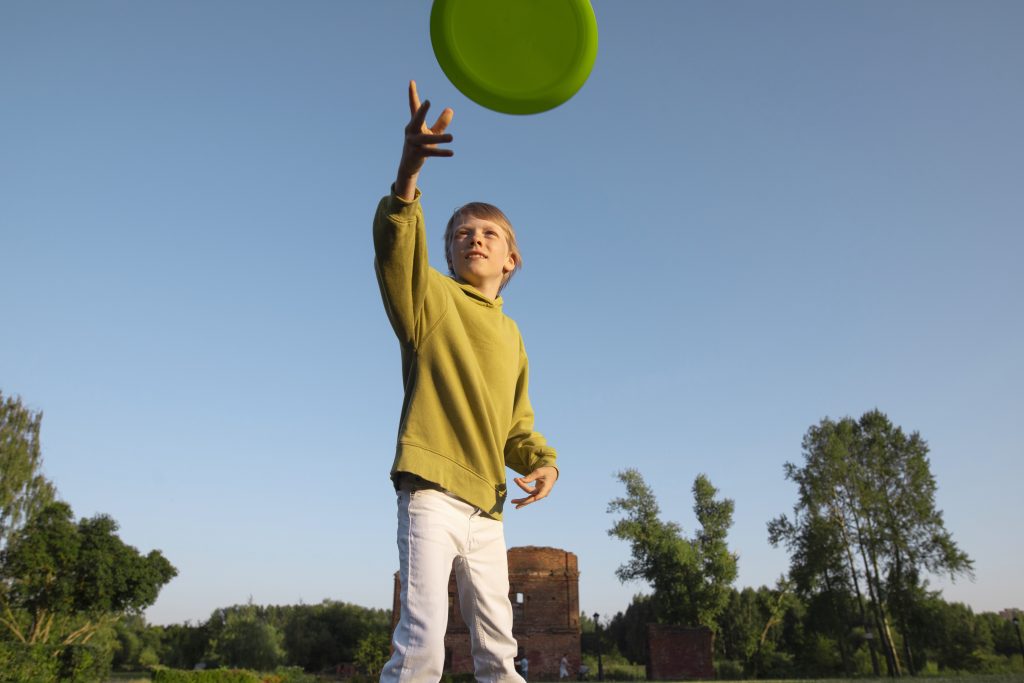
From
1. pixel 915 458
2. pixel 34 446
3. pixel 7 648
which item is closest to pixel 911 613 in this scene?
pixel 915 458

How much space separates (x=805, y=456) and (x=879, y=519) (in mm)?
4376

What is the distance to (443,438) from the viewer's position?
8.06ft

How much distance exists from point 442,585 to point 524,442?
0.96m

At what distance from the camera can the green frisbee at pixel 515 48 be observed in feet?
9.13

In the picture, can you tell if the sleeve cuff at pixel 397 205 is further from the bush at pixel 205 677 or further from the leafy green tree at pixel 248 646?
the leafy green tree at pixel 248 646

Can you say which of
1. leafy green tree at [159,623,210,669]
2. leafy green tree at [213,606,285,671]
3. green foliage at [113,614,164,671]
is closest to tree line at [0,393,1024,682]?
leafy green tree at [213,606,285,671]

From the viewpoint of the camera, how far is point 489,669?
95.1 inches

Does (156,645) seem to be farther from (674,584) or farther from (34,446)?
(674,584)

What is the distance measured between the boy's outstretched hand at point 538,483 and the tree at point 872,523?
1333 inches

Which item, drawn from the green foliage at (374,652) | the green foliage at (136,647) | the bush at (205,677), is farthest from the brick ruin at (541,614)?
the green foliage at (136,647)

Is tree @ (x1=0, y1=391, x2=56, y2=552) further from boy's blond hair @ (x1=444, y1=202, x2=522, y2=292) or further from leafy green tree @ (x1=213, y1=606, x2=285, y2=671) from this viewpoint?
boy's blond hair @ (x1=444, y1=202, x2=522, y2=292)

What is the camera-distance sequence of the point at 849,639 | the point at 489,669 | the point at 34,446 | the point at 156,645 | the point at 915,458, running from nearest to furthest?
the point at 489,669
the point at 915,458
the point at 34,446
the point at 849,639
the point at 156,645

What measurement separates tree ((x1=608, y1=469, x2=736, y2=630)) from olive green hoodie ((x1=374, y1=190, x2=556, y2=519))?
126ft

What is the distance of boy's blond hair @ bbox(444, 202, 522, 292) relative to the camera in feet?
10.0
